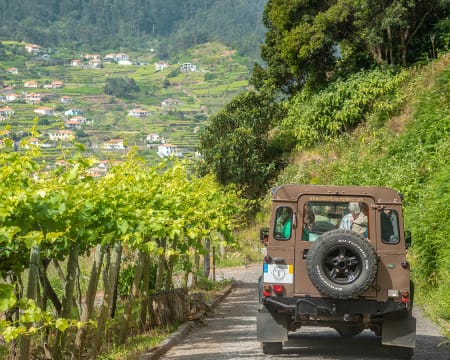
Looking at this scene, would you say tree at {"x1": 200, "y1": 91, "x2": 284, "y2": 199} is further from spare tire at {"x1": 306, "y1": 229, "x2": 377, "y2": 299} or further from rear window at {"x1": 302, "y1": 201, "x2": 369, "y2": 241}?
spare tire at {"x1": 306, "y1": 229, "x2": 377, "y2": 299}

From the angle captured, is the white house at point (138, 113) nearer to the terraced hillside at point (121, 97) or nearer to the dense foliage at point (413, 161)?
the terraced hillside at point (121, 97)

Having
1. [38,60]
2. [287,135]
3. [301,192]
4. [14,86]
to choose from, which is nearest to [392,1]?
[287,135]

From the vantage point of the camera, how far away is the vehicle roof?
42.8 feet

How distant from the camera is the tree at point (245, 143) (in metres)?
46.5

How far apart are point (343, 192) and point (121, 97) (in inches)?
5643

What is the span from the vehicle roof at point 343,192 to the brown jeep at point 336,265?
0.05 ft

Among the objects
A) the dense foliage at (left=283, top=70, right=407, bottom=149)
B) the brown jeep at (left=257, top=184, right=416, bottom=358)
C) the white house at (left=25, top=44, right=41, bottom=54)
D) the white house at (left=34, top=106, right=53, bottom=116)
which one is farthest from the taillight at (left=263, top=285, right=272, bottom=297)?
the white house at (left=25, top=44, right=41, bottom=54)

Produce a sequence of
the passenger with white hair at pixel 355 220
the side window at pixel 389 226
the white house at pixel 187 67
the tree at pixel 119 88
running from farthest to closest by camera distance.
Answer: the white house at pixel 187 67, the tree at pixel 119 88, the passenger with white hair at pixel 355 220, the side window at pixel 389 226

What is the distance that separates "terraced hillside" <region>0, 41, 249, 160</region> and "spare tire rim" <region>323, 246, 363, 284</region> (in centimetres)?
7270

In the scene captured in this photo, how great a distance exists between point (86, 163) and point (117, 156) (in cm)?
761

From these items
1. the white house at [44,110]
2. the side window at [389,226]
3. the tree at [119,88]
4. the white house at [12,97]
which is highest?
the tree at [119,88]

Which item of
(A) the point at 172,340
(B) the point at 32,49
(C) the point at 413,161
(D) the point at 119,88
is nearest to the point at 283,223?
(A) the point at 172,340

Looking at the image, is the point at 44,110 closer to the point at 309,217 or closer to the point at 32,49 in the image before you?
the point at 32,49

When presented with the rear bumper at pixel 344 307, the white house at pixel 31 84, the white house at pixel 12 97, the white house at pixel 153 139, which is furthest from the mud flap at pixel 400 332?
the white house at pixel 31 84
